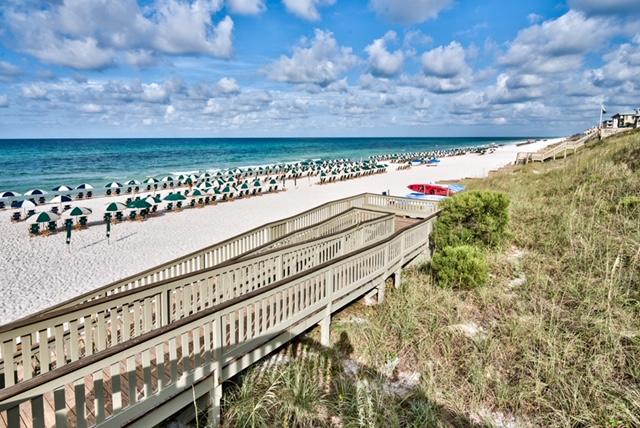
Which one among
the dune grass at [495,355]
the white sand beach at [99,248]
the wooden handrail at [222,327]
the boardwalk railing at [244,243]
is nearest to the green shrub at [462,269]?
the dune grass at [495,355]

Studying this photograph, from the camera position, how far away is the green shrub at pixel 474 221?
9.24 meters

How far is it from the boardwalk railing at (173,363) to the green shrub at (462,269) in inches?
79.3

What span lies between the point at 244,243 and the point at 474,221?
5.87 meters

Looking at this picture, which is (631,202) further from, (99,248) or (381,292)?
(99,248)

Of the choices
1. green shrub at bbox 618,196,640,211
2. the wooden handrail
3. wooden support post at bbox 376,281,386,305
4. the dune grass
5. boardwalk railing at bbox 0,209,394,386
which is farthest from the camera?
green shrub at bbox 618,196,640,211

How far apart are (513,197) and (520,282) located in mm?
7599

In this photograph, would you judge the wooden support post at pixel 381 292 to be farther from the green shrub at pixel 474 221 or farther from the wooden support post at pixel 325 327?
the green shrub at pixel 474 221

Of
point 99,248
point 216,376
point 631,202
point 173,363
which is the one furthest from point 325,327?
point 99,248

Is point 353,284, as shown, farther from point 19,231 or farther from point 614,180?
point 19,231

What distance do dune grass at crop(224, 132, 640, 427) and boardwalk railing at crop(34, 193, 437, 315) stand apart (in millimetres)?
2575

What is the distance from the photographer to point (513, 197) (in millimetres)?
13812

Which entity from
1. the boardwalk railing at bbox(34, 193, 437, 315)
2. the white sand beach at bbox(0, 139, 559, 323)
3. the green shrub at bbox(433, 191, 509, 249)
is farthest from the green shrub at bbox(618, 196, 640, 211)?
the white sand beach at bbox(0, 139, 559, 323)

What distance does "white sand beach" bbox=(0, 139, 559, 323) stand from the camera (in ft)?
30.0

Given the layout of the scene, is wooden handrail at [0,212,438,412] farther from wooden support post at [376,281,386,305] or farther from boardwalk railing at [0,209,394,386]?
boardwalk railing at [0,209,394,386]
